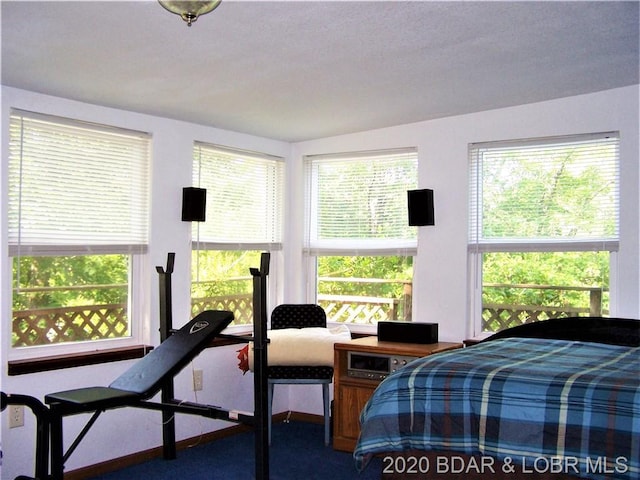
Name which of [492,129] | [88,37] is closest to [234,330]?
[492,129]

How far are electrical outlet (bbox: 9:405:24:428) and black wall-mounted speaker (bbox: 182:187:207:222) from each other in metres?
1.53

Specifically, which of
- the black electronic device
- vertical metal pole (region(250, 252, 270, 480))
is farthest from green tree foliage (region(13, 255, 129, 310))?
the black electronic device

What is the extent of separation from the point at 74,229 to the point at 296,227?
184 centimetres

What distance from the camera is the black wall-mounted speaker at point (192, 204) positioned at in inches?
175

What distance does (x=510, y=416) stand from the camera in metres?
2.52

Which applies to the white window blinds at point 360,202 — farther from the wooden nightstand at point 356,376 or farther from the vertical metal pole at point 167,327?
the vertical metal pole at point 167,327

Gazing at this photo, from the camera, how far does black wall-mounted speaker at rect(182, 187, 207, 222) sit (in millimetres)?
4449

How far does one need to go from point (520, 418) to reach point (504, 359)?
495 mm

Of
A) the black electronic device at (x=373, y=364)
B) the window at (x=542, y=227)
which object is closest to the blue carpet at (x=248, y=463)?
the black electronic device at (x=373, y=364)

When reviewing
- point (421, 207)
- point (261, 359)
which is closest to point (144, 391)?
point (261, 359)

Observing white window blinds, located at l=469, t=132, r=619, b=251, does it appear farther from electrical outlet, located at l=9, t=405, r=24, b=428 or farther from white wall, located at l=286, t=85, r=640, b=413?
electrical outlet, located at l=9, t=405, r=24, b=428

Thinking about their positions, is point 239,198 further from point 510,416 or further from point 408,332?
point 510,416

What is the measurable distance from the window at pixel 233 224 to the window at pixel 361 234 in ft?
1.00

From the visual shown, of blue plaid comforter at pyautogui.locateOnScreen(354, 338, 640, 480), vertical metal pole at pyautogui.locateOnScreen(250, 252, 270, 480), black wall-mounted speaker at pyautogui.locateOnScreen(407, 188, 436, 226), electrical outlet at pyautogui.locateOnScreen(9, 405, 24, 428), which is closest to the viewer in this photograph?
blue plaid comforter at pyautogui.locateOnScreen(354, 338, 640, 480)
